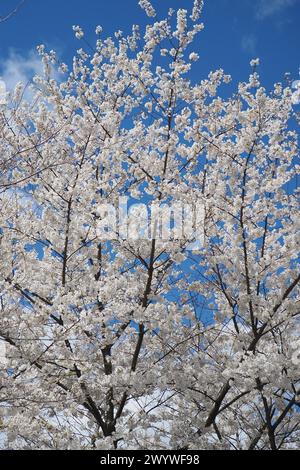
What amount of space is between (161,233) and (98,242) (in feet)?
4.39

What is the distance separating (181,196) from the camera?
7586mm

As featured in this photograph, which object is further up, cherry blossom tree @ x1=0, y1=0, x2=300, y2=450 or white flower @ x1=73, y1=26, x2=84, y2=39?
white flower @ x1=73, y1=26, x2=84, y2=39

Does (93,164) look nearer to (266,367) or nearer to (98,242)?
(98,242)

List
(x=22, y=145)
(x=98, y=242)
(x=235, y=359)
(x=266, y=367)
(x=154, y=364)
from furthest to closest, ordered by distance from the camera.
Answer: (x=22, y=145)
(x=98, y=242)
(x=154, y=364)
(x=235, y=359)
(x=266, y=367)

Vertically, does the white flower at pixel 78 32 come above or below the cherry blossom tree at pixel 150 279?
above

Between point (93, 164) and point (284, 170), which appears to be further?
point (93, 164)

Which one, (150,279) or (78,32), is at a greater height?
(78,32)

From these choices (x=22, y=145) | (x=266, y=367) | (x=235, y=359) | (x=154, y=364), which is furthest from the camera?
(x=22, y=145)

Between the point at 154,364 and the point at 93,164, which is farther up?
the point at 93,164

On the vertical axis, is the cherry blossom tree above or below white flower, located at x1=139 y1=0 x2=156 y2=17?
below

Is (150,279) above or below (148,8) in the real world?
below

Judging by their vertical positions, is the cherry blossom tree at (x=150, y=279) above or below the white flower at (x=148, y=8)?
below
